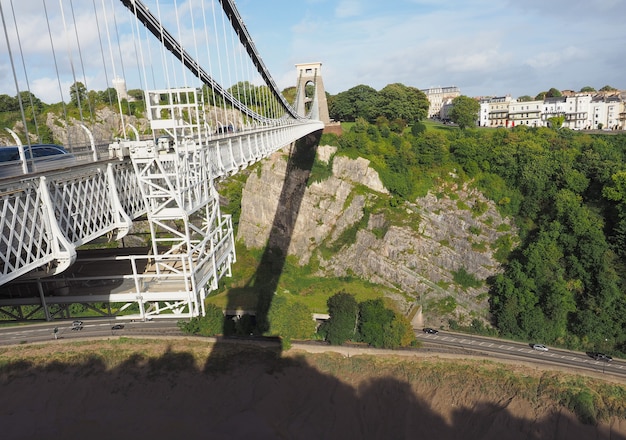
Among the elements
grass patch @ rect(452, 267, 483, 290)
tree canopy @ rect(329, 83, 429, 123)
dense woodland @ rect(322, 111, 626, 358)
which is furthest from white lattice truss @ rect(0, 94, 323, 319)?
tree canopy @ rect(329, 83, 429, 123)

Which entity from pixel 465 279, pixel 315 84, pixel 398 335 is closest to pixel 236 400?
pixel 398 335

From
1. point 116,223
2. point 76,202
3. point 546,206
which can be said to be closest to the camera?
point 76,202

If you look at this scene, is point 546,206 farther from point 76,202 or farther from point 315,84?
point 76,202

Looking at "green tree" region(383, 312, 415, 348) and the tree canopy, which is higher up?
the tree canopy

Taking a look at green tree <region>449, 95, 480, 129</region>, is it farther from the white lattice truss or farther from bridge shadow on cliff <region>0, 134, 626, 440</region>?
the white lattice truss

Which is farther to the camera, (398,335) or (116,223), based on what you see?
(398,335)

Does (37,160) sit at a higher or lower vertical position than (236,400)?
higher
